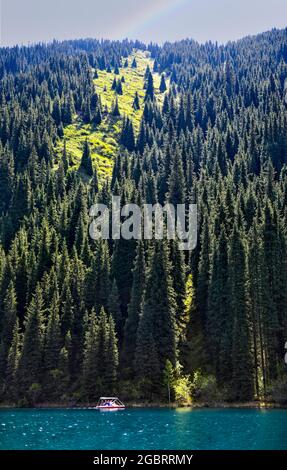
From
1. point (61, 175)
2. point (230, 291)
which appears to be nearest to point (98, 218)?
point (61, 175)

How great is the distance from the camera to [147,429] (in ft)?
220

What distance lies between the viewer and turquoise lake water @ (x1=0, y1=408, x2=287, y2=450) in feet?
186

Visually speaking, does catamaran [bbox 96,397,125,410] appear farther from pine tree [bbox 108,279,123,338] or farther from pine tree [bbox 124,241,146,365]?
pine tree [bbox 108,279,123,338]

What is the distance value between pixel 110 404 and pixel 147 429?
91.6 feet

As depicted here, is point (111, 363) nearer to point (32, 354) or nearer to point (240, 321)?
point (32, 354)

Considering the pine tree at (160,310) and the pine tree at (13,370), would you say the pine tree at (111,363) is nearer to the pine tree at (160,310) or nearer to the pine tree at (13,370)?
the pine tree at (160,310)

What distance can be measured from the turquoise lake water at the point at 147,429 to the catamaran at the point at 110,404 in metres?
2.53

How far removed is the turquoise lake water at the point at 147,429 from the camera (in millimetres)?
56688

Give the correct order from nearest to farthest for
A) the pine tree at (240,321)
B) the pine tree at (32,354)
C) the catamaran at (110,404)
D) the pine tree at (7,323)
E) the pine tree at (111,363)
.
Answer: the catamaran at (110,404) < the pine tree at (240,321) < the pine tree at (111,363) < the pine tree at (32,354) < the pine tree at (7,323)

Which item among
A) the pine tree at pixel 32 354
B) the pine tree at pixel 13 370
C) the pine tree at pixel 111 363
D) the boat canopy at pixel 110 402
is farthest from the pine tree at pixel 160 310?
the pine tree at pixel 13 370

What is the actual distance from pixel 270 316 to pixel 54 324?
41.3 metres

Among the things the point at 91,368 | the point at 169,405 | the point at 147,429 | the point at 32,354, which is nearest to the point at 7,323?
the point at 32,354

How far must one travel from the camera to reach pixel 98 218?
149 m

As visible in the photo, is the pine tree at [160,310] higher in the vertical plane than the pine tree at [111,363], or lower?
higher
